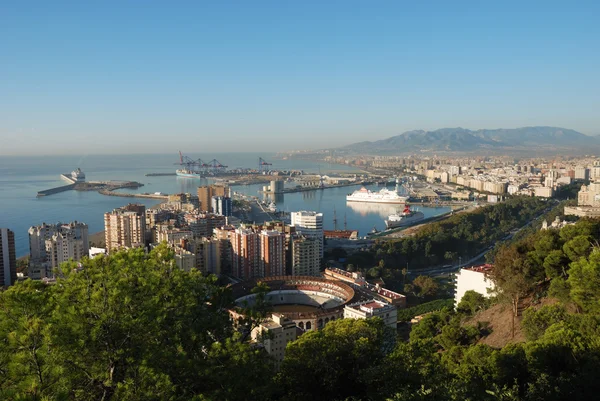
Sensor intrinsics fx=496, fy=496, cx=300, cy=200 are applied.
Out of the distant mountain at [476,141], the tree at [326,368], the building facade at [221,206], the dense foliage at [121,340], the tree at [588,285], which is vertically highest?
the distant mountain at [476,141]

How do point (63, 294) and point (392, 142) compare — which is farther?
point (392, 142)

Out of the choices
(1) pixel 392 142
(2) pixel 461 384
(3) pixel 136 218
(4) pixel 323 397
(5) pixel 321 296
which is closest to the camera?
(2) pixel 461 384

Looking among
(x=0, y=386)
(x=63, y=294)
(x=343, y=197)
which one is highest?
(x=63, y=294)

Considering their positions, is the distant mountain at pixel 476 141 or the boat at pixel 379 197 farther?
Answer: the distant mountain at pixel 476 141

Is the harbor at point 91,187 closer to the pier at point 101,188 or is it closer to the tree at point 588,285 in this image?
the pier at point 101,188

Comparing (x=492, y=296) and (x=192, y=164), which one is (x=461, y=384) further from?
(x=192, y=164)

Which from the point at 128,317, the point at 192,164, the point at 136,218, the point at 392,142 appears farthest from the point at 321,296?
the point at 392,142

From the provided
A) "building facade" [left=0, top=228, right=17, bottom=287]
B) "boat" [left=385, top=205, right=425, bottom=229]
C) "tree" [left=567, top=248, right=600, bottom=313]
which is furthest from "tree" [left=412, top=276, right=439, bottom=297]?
"boat" [left=385, top=205, right=425, bottom=229]

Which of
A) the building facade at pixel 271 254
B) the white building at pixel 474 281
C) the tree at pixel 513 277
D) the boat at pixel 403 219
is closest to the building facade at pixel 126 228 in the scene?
the building facade at pixel 271 254
